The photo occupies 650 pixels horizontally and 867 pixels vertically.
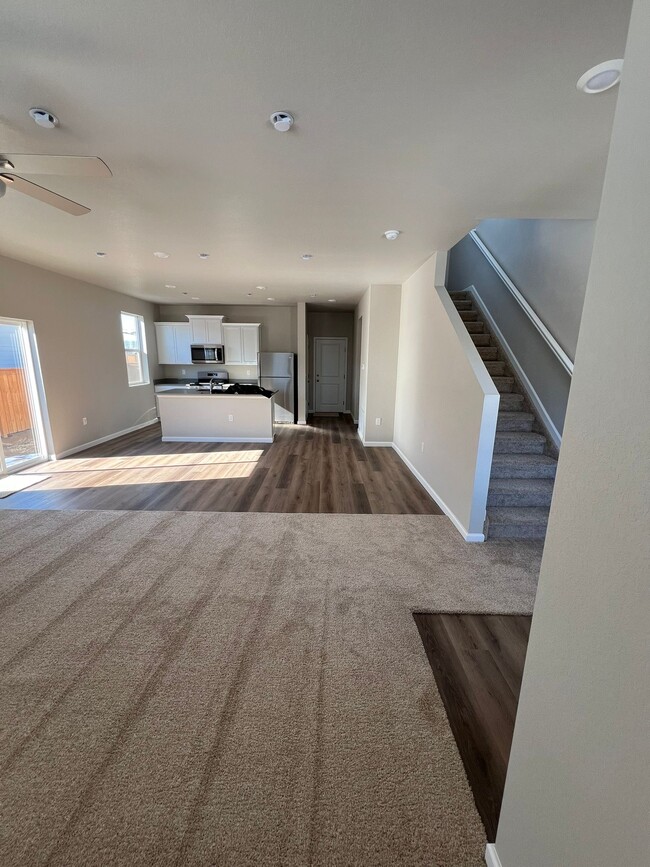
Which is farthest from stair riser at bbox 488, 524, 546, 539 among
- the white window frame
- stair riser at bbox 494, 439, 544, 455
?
the white window frame

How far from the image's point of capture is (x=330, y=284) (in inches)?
208

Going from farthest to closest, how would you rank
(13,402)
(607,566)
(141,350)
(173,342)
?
(173,342), (141,350), (13,402), (607,566)

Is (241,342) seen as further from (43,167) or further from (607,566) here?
(607,566)

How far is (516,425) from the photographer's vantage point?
3.63 metres

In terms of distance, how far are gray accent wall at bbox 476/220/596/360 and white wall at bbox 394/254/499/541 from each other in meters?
1.07

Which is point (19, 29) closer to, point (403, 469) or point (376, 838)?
point (376, 838)

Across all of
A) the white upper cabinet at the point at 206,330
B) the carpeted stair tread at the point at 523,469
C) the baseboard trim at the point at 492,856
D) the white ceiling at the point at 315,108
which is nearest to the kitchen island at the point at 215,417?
the white upper cabinet at the point at 206,330

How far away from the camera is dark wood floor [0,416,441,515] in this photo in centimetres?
344

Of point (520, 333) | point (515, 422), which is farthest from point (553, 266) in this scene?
point (515, 422)

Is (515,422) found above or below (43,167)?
below

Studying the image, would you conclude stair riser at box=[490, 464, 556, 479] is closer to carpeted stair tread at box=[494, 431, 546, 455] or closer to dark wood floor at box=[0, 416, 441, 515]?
carpeted stair tread at box=[494, 431, 546, 455]

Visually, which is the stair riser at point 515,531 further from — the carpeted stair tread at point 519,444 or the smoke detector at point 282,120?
the smoke detector at point 282,120

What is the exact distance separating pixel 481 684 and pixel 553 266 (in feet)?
12.5

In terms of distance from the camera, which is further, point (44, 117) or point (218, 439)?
point (218, 439)
